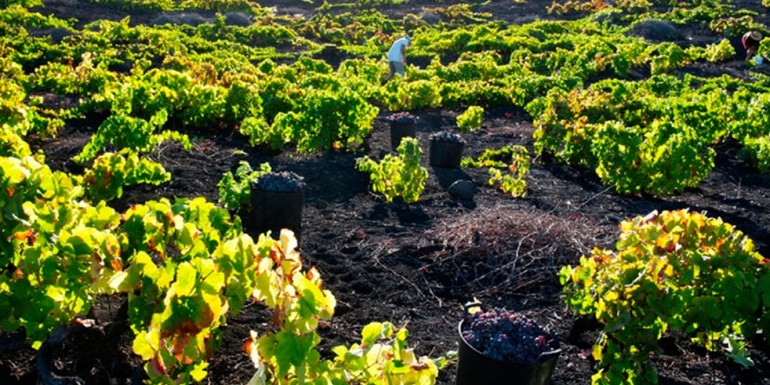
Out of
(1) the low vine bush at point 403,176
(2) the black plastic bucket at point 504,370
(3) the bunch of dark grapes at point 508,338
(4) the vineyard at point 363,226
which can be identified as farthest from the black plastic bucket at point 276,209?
(2) the black plastic bucket at point 504,370

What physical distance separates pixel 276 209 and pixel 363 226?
837 millimetres

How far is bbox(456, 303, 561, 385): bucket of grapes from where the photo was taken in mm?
3398

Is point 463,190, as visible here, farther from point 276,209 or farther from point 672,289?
point 672,289

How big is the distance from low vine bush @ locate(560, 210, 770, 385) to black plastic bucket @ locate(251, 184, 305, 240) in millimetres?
2687

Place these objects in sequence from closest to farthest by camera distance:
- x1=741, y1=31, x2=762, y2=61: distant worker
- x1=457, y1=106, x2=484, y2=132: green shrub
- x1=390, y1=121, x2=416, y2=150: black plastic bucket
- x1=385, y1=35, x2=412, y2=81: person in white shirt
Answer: x1=390, y1=121, x2=416, y2=150: black plastic bucket → x1=457, y1=106, x2=484, y2=132: green shrub → x1=385, y1=35, x2=412, y2=81: person in white shirt → x1=741, y1=31, x2=762, y2=61: distant worker

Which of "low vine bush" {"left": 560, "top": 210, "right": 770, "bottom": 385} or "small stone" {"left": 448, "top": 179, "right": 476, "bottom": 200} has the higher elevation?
"low vine bush" {"left": 560, "top": 210, "right": 770, "bottom": 385}

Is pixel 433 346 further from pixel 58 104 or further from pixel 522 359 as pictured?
pixel 58 104

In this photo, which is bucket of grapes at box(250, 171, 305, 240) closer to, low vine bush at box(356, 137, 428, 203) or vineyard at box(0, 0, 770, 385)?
vineyard at box(0, 0, 770, 385)

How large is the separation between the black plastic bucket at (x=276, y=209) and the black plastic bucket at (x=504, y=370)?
2.71 m

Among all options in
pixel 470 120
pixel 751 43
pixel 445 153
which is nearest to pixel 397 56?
pixel 470 120

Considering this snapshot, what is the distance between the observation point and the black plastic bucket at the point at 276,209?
19.3 ft

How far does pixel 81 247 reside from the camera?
2781mm

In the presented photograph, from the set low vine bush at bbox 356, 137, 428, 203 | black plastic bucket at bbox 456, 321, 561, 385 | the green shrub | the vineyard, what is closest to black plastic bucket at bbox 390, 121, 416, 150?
the vineyard

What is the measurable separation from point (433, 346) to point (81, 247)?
221cm
